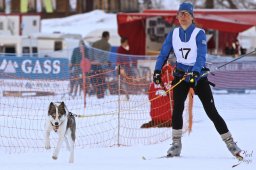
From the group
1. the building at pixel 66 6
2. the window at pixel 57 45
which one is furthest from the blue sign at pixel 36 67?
the building at pixel 66 6

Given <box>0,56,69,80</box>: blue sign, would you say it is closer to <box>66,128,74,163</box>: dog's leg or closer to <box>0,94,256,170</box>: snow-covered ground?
<box>0,94,256,170</box>: snow-covered ground

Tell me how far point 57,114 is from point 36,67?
946cm

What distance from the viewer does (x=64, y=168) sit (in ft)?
22.5

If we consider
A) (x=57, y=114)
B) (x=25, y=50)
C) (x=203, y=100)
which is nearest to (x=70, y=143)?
(x=57, y=114)

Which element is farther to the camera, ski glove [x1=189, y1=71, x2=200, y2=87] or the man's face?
the man's face

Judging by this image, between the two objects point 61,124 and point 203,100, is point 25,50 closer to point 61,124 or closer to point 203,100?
point 61,124

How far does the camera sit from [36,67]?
1656 cm

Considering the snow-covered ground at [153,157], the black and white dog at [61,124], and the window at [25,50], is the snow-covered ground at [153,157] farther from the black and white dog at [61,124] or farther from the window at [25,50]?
the window at [25,50]

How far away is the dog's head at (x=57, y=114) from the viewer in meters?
7.21

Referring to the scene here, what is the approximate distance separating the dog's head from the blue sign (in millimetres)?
8786

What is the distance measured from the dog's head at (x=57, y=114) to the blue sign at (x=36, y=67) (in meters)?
8.79

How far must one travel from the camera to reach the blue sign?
16172mm

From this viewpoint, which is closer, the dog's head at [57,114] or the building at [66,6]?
the dog's head at [57,114]

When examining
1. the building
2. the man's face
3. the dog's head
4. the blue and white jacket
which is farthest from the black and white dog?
the building
